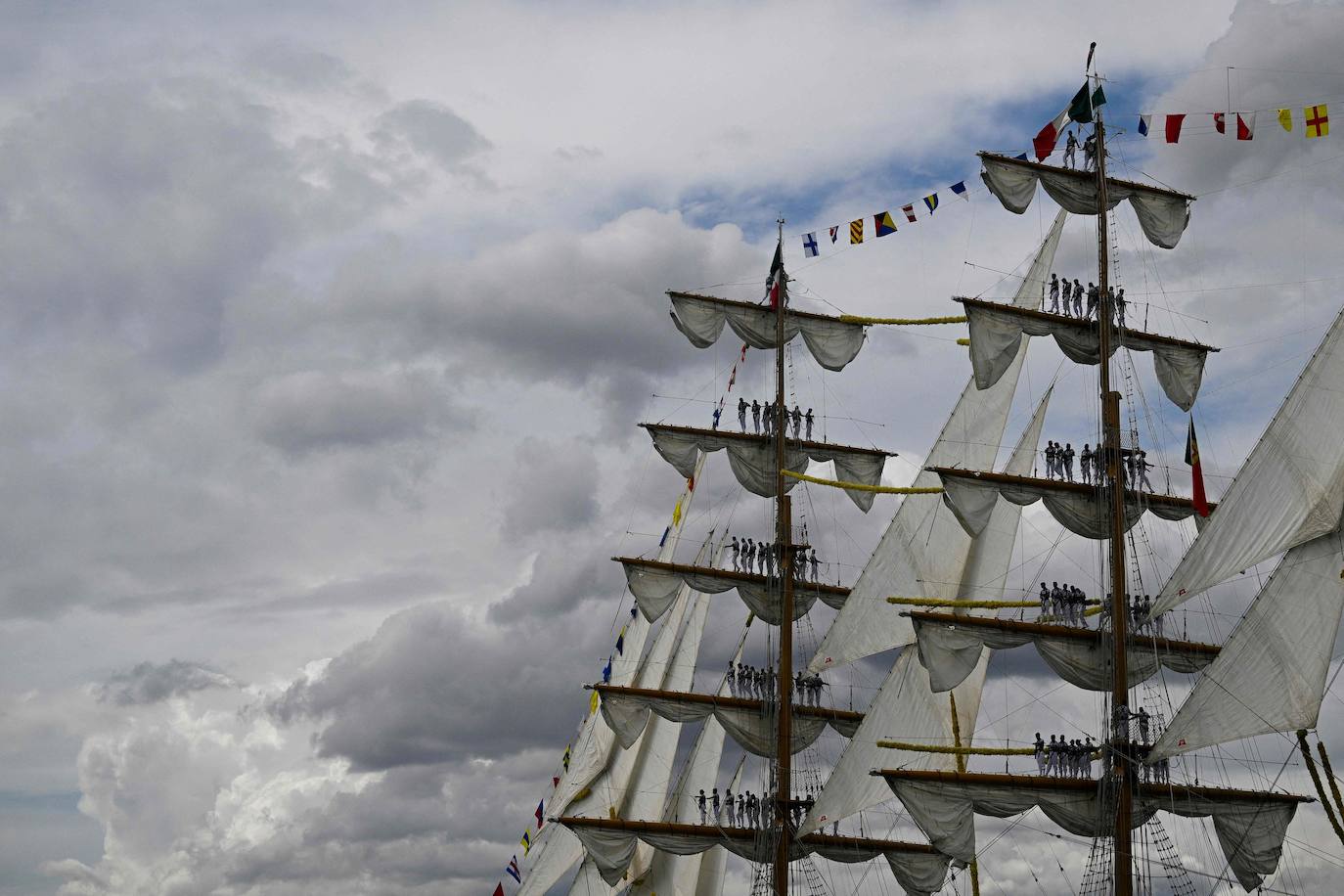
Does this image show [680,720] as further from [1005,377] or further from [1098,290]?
[1098,290]

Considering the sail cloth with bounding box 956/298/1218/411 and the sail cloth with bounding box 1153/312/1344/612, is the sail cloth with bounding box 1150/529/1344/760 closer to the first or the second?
the sail cloth with bounding box 1153/312/1344/612

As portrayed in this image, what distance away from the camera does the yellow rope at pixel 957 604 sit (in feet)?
168

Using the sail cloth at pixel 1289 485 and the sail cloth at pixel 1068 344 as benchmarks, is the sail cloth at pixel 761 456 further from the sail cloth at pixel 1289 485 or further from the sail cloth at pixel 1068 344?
the sail cloth at pixel 1289 485

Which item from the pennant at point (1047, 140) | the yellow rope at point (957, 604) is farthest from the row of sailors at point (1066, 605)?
the pennant at point (1047, 140)

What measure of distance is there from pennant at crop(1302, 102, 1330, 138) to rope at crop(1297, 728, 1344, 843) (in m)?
Answer: 15.0

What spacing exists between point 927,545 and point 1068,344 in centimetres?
835

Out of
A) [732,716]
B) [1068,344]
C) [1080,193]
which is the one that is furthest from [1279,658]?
[732,716]

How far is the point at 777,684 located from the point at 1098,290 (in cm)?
1646

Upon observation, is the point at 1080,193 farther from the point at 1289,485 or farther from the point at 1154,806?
the point at 1154,806

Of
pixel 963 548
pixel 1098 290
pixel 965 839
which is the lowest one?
pixel 965 839

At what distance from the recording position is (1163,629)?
51562 millimetres

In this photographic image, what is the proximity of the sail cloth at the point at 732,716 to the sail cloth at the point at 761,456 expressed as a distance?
7.26m

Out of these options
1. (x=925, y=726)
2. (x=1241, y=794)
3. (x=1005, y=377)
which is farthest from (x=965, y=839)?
(x=1005, y=377)

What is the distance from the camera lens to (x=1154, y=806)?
49562mm
